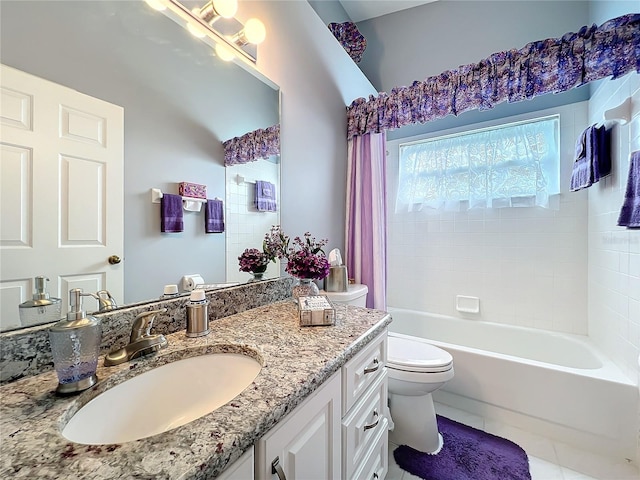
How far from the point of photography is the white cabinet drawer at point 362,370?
812mm

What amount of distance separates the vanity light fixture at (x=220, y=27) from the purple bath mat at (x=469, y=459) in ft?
6.99

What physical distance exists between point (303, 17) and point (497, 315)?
2.66m

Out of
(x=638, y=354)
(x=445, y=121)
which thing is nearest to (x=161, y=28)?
(x=445, y=121)

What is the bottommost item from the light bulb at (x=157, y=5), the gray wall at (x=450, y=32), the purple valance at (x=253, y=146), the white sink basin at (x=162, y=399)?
the white sink basin at (x=162, y=399)

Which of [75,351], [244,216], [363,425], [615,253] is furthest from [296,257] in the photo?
[615,253]

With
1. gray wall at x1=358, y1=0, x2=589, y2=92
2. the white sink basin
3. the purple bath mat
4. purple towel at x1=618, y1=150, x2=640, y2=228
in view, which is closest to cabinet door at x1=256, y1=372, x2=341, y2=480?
the white sink basin

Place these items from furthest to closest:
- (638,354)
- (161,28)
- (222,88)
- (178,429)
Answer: (638,354) < (222,88) < (161,28) < (178,429)

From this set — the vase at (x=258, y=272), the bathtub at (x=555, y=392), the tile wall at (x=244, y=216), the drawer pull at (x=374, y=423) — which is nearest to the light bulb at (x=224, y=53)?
the tile wall at (x=244, y=216)

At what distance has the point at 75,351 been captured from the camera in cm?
57

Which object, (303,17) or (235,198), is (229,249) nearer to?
(235,198)

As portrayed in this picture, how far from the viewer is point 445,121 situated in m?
2.49

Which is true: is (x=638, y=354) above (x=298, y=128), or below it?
below

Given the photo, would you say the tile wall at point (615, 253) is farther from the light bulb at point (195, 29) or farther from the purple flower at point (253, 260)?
the light bulb at point (195, 29)

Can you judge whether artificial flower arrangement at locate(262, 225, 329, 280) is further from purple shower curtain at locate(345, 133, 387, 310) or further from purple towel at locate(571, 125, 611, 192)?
purple towel at locate(571, 125, 611, 192)
